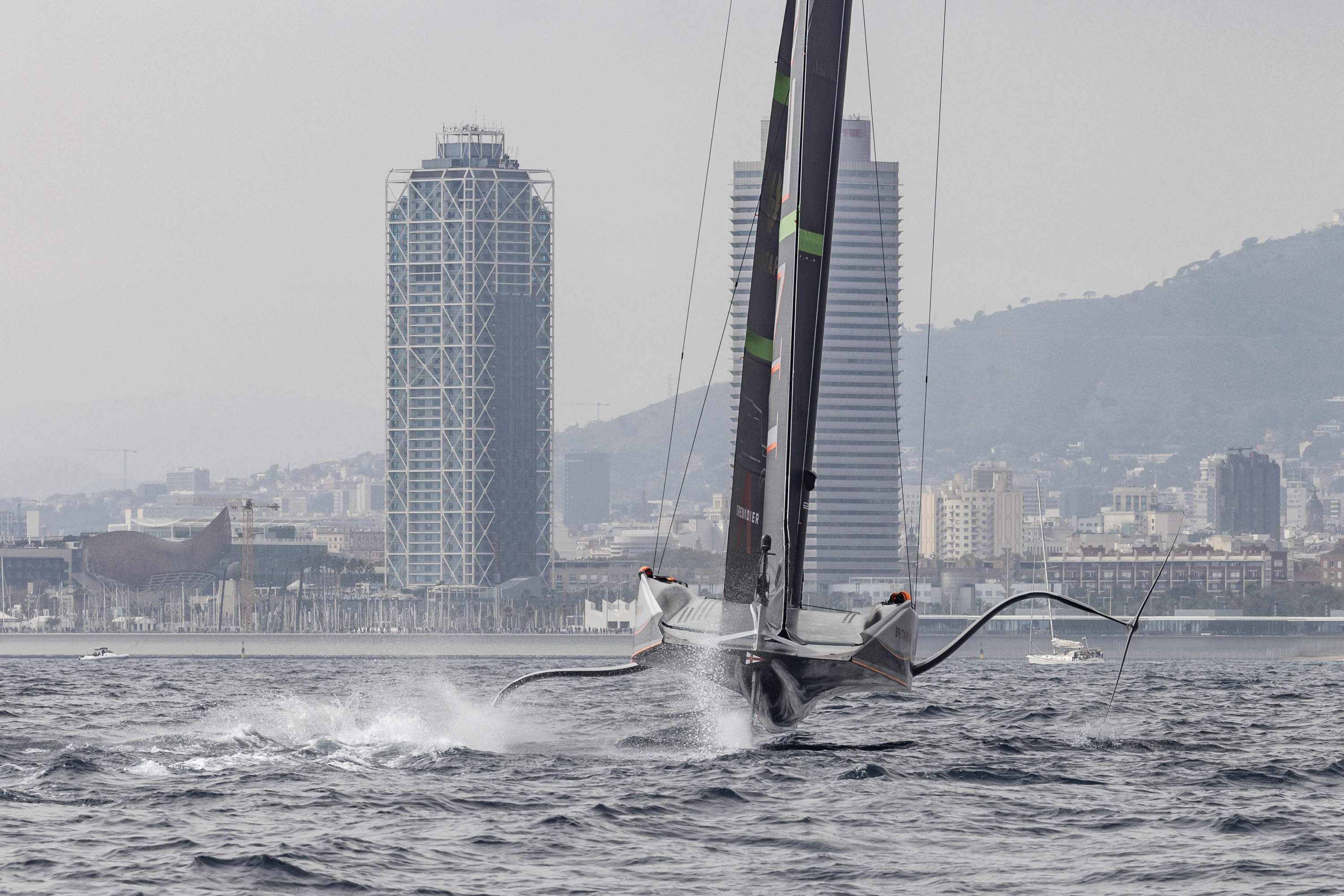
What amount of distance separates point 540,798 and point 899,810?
3952 millimetres

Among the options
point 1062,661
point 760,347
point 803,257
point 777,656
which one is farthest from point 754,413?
point 1062,661

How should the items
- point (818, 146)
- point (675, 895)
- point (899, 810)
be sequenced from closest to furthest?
point (675, 895) → point (899, 810) → point (818, 146)

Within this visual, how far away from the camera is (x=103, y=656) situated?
473 ft

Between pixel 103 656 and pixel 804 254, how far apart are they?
131 meters

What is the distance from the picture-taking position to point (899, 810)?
1900 cm

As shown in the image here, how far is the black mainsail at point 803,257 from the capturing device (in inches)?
902

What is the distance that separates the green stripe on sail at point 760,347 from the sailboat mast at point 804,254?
2.34ft

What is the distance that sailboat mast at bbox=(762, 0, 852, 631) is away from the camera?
75.2ft

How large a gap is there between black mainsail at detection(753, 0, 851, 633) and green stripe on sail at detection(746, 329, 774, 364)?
0.76 metres

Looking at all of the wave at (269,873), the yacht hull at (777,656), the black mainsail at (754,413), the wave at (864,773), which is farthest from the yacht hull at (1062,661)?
the wave at (269,873)

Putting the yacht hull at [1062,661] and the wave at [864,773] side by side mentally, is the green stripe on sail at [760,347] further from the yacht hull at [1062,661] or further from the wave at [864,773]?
the yacht hull at [1062,661]

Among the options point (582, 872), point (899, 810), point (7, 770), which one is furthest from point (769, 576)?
point (7, 770)

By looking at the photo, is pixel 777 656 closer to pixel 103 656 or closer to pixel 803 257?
pixel 803 257

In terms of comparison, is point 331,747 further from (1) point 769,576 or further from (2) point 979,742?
(2) point 979,742
